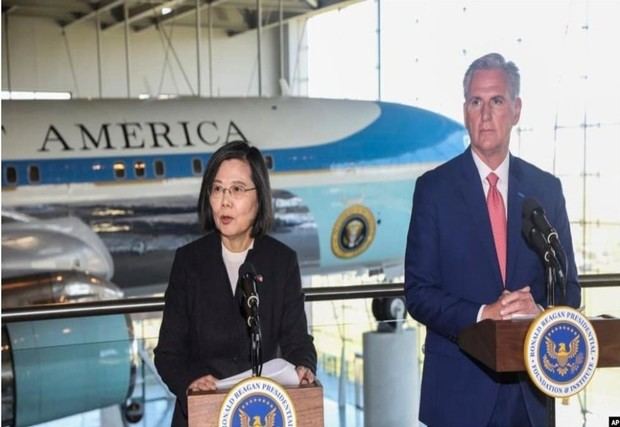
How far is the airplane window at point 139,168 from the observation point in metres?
9.38

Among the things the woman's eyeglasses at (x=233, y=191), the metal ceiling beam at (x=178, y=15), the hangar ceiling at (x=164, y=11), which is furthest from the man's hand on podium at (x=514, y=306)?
the metal ceiling beam at (x=178, y=15)

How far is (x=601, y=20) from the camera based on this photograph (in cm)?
1396

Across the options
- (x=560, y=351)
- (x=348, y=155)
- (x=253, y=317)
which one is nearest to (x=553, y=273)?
(x=560, y=351)

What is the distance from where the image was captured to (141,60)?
23.3 metres

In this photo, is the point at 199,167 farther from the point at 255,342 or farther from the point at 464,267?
the point at 255,342

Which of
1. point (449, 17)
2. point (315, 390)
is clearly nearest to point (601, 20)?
point (449, 17)

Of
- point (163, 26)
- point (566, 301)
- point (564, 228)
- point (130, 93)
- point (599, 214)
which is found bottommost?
point (599, 214)

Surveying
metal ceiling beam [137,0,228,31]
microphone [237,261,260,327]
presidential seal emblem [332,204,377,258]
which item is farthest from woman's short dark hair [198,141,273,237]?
metal ceiling beam [137,0,228,31]

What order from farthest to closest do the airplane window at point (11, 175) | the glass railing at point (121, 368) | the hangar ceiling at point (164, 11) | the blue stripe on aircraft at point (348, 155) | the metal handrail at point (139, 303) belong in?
the hangar ceiling at point (164, 11), the blue stripe on aircraft at point (348, 155), the airplane window at point (11, 175), the glass railing at point (121, 368), the metal handrail at point (139, 303)

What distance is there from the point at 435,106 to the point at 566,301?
47.4 feet

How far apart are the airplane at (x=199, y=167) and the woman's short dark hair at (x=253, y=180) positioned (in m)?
7.06

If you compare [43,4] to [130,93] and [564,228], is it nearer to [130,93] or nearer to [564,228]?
[130,93]

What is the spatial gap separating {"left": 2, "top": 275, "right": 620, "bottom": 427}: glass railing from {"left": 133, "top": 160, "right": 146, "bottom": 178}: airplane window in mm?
4727

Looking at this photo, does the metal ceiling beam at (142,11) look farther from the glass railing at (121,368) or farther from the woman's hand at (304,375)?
the woman's hand at (304,375)
